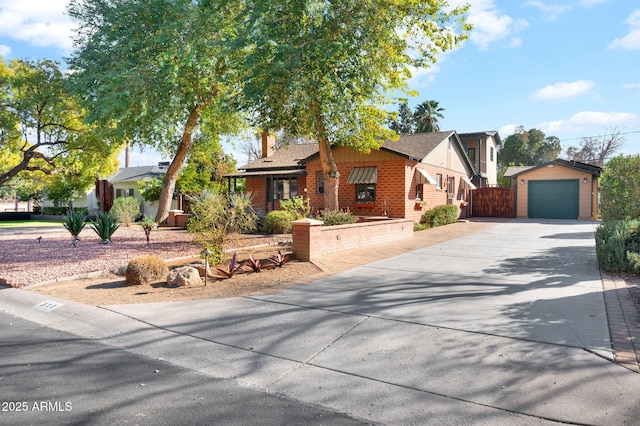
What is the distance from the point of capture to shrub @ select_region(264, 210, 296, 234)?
16609 mm

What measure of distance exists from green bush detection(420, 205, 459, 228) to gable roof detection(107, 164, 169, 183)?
24.7 m

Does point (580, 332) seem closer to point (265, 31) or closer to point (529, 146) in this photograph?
point (265, 31)

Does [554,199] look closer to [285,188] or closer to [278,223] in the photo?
[285,188]

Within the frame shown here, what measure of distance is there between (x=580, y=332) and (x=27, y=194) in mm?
49336

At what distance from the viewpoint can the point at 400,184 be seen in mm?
19016

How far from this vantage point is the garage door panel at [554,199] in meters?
26.5

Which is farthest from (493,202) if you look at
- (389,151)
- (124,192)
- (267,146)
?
(124,192)

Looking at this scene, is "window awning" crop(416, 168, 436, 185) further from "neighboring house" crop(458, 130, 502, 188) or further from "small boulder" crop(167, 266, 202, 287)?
"neighboring house" crop(458, 130, 502, 188)

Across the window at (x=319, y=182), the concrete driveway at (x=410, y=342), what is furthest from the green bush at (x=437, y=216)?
the concrete driveway at (x=410, y=342)

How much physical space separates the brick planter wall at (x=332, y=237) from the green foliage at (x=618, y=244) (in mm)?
5909

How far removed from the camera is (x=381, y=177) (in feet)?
64.4

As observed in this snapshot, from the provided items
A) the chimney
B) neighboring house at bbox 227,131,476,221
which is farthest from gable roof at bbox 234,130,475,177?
the chimney

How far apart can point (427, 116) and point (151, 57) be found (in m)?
32.8

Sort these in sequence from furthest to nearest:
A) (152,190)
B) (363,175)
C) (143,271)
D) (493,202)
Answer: (152,190), (493,202), (363,175), (143,271)
